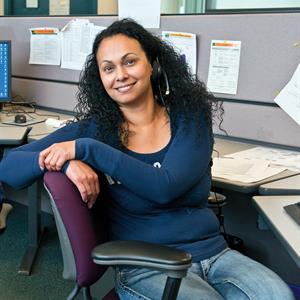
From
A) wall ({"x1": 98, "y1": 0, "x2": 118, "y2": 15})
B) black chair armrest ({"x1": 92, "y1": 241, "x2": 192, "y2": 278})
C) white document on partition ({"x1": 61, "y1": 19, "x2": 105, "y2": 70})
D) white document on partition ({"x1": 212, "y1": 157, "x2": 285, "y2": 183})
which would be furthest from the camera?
wall ({"x1": 98, "y1": 0, "x2": 118, "y2": 15})

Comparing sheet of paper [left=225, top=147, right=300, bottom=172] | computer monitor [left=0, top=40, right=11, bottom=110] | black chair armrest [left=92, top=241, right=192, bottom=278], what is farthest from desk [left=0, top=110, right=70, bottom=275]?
black chair armrest [left=92, top=241, right=192, bottom=278]

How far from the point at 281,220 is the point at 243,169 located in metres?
0.38

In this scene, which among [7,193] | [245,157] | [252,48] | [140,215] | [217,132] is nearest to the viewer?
[140,215]

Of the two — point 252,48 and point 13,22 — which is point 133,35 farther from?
point 13,22

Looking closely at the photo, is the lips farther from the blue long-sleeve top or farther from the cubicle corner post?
the cubicle corner post

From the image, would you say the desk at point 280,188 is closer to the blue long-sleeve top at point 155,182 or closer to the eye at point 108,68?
the blue long-sleeve top at point 155,182

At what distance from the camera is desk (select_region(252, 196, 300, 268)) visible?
3.19 feet

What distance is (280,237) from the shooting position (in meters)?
1.02

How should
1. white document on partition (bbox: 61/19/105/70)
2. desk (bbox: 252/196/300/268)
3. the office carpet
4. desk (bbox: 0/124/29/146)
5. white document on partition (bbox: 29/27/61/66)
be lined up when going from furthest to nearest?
1. white document on partition (bbox: 29/27/61/66)
2. white document on partition (bbox: 61/19/105/70)
3. the office carpet
4. desk (bbox: 0/124/29/146)
5. desk (bbox: 252/196/300/268)

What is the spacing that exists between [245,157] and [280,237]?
2.01ft

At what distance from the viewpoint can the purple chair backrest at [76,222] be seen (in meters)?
0.98

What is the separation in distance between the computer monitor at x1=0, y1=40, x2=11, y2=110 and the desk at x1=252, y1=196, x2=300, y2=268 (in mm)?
1445

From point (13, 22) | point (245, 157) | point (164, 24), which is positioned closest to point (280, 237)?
point (245, 157)

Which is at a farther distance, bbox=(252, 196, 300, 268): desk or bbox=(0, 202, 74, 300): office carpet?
bbox=(0, 202, 74, 300): office carpet
